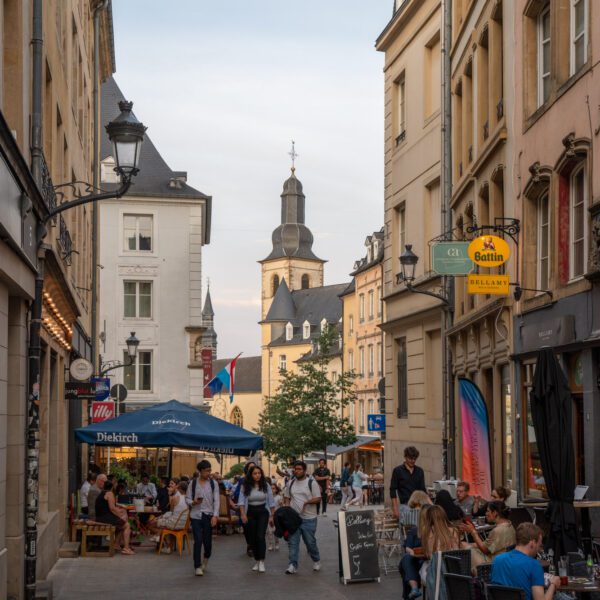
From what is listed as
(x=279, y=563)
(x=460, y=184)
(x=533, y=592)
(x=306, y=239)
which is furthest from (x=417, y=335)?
(x=306, y=239)

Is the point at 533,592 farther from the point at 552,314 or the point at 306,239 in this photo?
the point at 306,239

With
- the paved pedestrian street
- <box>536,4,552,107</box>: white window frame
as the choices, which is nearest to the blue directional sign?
the paved pedestrian street

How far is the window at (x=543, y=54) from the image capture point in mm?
19922

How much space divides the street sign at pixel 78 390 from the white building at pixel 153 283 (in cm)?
3269

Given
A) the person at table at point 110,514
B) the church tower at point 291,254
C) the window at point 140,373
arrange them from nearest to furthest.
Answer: the person at table at point 110,514 < the window at point 140,373 < the church tower at point 291,254

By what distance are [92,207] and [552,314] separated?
17.5 metres

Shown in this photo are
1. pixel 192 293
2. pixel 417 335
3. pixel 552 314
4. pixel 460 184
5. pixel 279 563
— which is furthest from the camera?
pixel 192 293

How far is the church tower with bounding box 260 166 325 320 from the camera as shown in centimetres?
15612

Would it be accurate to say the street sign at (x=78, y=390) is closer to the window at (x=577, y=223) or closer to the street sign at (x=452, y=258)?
the street sign at (x=452, y=258)

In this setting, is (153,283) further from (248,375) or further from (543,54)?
(248,375)

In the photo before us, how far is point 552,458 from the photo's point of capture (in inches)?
489

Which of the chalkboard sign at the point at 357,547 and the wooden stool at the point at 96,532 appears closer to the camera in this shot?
the chalkboard sign at the point at 357,547

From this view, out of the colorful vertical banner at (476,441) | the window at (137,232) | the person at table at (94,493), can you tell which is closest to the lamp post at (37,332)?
the person at table at (94,493)

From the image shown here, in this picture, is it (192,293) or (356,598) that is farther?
(192,293)
